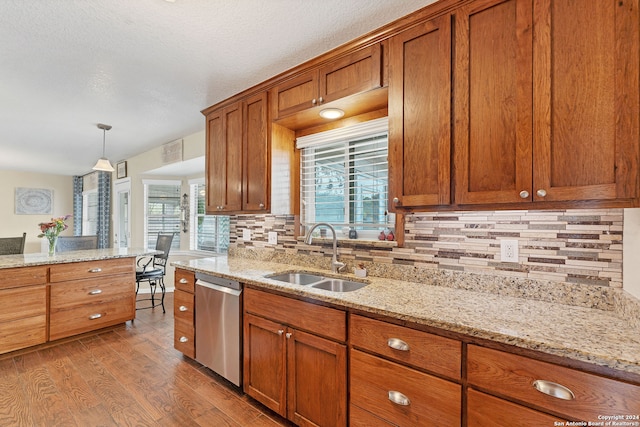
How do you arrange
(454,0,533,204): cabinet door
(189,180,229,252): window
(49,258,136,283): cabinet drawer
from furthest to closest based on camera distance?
(189,180,229,252): window → (49,258,136,283): cabinet drawer → (454,0,533,204): cabinet door

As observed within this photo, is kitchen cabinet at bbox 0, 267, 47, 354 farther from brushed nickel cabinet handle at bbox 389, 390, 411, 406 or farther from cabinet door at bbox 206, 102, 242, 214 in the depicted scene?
brushed nickel cabinet handle at bbox 389, 390, 411, 406

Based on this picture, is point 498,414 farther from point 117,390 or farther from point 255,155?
point 117,390

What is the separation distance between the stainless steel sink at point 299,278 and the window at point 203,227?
2.44m

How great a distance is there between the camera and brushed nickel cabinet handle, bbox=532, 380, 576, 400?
97 centimetres

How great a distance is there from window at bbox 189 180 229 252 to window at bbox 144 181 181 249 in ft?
1.36

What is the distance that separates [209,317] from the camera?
2346mm

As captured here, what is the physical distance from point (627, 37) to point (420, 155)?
0.84 meters

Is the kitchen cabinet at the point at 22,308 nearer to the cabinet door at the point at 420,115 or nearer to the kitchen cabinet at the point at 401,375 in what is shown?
the kitchen cabinet at the point at 401,375

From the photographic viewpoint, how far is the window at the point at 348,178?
2178mm

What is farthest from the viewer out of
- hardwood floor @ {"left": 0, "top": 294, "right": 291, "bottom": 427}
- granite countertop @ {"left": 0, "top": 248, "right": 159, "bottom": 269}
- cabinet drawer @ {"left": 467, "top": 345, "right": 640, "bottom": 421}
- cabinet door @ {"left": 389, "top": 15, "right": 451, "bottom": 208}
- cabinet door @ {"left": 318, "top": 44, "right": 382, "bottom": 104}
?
granite countertop @ {"left": 0, "top": 248, "right": 159, "bottom": 269}

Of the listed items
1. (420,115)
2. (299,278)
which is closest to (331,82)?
(420,115)

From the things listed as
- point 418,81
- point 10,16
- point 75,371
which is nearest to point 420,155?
point 418,81

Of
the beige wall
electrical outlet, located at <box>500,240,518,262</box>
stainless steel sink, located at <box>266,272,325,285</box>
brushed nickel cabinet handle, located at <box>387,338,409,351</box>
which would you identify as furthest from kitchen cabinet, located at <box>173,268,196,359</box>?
the beige wall

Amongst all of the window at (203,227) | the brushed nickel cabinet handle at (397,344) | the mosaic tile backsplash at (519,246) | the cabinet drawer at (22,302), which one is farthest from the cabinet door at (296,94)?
the cabinet drawer at (22,302)
